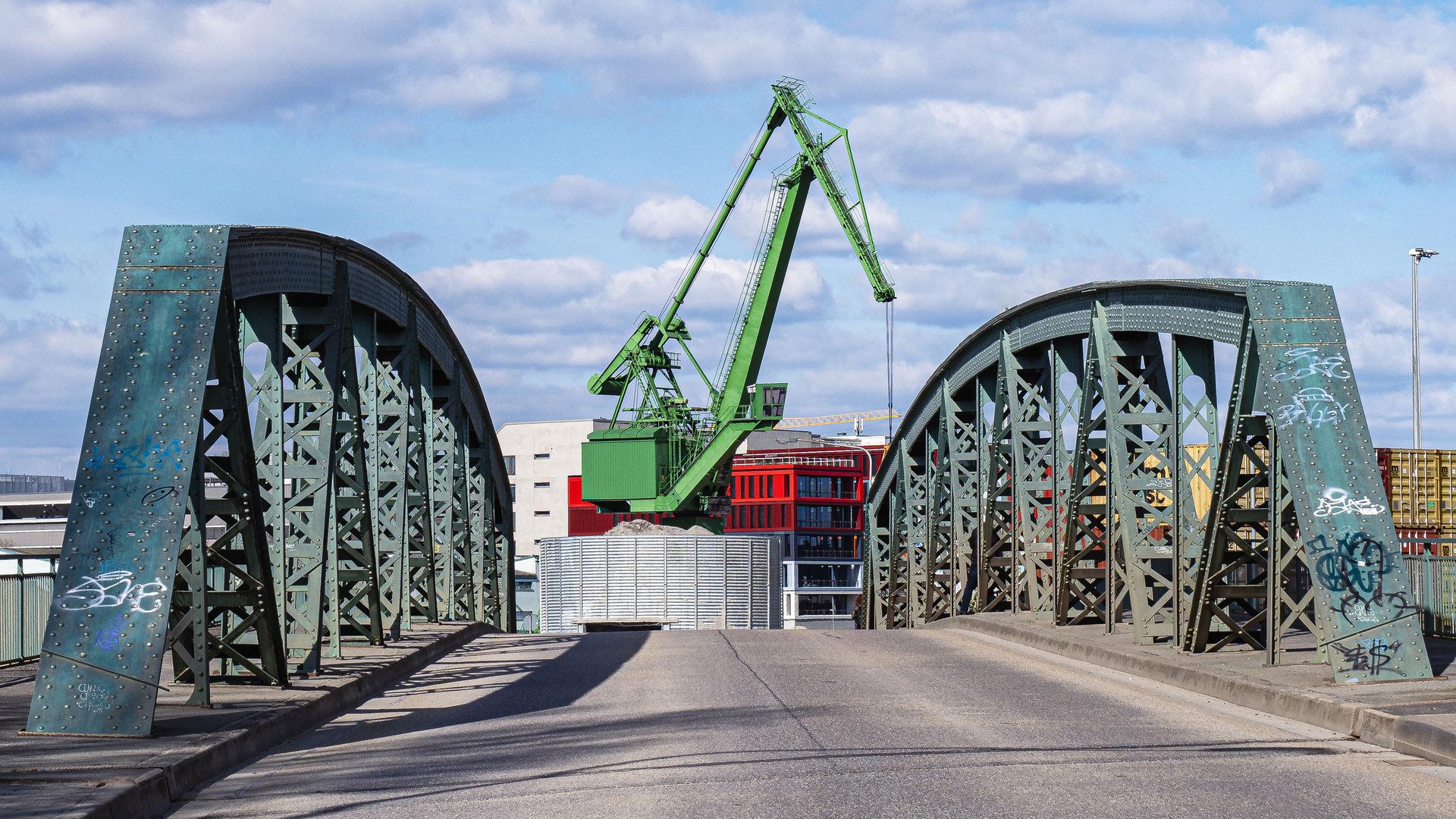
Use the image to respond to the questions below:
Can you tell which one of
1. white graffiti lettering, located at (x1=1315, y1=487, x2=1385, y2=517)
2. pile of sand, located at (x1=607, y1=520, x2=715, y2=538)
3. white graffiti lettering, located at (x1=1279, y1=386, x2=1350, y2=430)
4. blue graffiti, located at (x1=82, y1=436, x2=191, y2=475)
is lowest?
pile of sand, located at (x1=607, y1=520, x2=715, y2=538)

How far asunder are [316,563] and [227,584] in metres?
1.59

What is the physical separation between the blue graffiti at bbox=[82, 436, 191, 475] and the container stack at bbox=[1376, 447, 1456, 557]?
3155 centimetres

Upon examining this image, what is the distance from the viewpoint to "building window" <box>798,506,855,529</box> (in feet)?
334

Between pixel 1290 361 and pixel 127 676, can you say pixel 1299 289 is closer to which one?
pixel 1290 361

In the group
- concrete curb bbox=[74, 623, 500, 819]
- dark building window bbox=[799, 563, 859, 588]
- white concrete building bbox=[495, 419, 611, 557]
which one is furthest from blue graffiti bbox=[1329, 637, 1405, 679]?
white concrete building bbox=[495, 419, 611, 557]

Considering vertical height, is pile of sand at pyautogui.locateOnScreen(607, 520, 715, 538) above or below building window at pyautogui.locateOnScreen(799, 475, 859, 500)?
below

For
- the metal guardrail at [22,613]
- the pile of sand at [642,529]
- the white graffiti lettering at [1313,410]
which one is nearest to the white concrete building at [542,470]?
the pile of sand at [642,529]

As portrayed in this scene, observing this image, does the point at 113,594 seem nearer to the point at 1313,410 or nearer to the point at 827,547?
the point at 1313,410

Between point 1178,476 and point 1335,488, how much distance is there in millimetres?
4720

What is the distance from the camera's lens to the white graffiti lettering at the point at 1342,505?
43.5ft

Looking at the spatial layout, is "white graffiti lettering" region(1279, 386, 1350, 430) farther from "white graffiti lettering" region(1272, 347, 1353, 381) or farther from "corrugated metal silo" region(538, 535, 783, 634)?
"corrugated metal silo" region(538, 535, 783, 634)

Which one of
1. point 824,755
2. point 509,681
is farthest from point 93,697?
point 509,681

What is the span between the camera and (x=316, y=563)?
1630cm

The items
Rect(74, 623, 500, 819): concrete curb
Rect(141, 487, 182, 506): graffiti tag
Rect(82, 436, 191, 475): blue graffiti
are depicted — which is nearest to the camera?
Rect(74, 623, 500, 819): concrete curb
